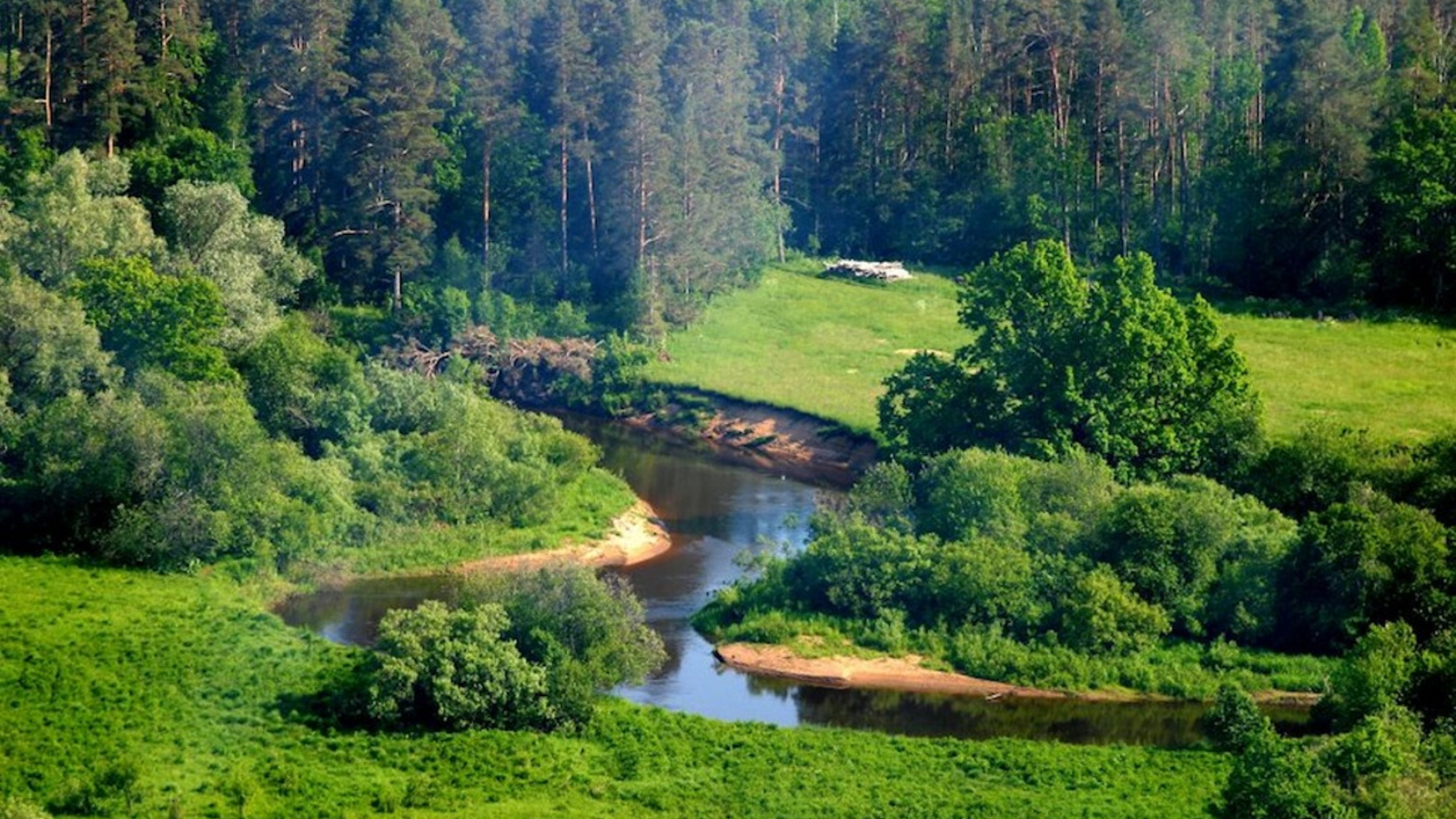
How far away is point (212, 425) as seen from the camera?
64.9m

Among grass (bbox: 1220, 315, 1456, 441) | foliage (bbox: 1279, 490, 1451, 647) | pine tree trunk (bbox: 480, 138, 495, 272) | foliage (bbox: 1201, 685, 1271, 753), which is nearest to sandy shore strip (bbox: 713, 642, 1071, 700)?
foliage (bbox: 1201, 685, 1271, 753)

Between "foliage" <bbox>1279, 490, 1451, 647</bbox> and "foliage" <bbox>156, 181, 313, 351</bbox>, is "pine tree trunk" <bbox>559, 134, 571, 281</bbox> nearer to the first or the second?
"foliage" <bbox>156, 181, 313, 351</bbox>

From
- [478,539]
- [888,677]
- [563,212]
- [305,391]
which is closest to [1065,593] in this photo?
[888,677]

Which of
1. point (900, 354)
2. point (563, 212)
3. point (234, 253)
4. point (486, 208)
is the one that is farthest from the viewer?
point (563, 212)

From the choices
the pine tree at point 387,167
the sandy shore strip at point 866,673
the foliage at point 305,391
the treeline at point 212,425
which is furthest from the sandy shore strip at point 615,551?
the pine tree at point 387,167

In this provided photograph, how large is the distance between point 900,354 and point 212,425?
124ft

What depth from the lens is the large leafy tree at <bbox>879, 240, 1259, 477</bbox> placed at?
230 feet

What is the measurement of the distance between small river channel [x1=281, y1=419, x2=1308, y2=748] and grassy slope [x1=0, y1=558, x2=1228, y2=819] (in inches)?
96.4

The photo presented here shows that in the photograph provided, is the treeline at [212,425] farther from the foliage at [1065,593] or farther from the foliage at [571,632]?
the foliage at [571,632]

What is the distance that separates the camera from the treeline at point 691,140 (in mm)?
93875

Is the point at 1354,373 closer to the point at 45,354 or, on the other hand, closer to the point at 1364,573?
the point at 1364,573

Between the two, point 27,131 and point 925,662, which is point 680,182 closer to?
point 27,131

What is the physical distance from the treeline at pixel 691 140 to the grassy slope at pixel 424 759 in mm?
37382

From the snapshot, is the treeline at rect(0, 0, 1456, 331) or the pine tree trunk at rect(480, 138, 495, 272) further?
the pine tree trunk at rect(480, 138, 495, 272)
